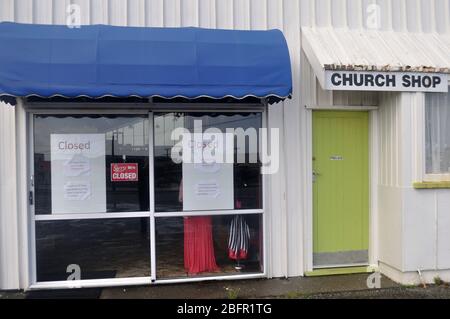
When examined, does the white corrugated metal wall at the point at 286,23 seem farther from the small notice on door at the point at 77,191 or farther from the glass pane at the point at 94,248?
the small notice on door at the point at 77,191

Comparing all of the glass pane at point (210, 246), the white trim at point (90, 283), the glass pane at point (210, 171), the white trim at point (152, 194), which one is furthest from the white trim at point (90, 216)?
the white trim at point (90, 283)

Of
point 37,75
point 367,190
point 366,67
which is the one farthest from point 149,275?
point 366,67

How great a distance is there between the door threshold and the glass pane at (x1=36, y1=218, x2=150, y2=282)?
2346 mm

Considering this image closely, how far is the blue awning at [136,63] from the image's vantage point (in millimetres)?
4676

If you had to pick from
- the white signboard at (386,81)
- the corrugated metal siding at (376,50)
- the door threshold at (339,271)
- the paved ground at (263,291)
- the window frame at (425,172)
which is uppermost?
the corrugated metal siding at (376,50)

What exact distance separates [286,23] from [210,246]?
335 cm

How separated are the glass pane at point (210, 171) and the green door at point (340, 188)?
3.05 feet

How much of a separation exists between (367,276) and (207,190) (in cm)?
259

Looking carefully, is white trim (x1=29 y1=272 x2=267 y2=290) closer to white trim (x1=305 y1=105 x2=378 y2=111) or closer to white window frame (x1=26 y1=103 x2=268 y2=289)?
white window frame (x1=26 y1=103 x2=268 y2=289)

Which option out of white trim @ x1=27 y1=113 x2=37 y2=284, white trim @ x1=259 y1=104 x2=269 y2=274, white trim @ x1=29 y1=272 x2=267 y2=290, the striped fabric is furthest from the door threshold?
white trim @ x1=27 y1=113 x2=37 y2=284

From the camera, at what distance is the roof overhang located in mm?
5289

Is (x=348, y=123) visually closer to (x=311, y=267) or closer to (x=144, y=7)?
(x=311, y=267)

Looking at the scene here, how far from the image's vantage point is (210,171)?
18.9ft
